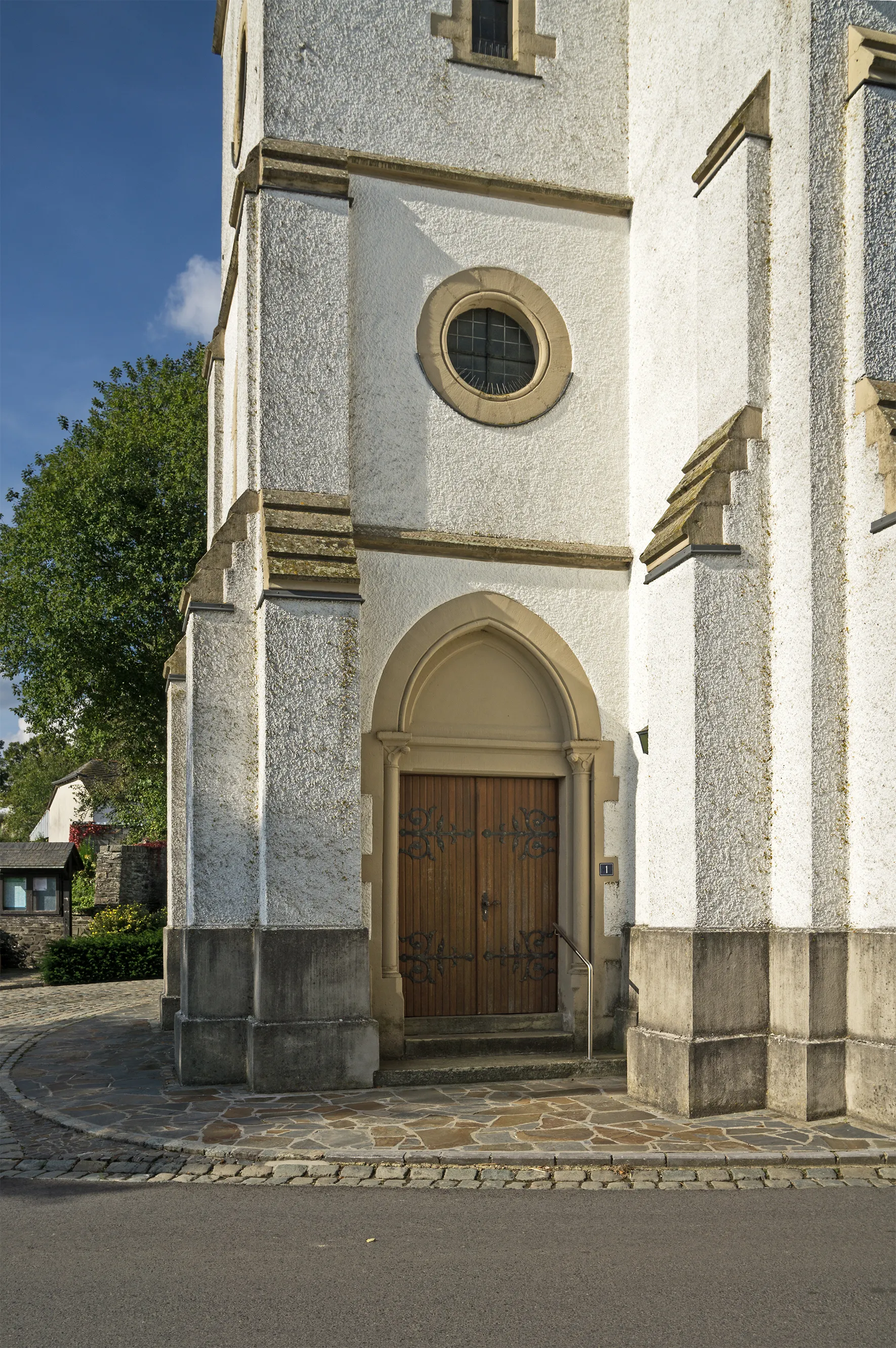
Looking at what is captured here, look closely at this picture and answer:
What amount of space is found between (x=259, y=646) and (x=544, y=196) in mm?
4967

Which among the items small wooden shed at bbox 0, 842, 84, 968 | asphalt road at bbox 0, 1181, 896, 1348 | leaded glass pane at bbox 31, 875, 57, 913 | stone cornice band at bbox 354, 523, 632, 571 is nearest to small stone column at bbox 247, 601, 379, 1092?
stone cornice band at bbox 354, 523, 632, 571

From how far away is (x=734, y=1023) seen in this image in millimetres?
7895

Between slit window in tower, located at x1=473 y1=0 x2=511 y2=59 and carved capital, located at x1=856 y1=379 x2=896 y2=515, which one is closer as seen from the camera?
carved capital, located at x1=856 y1=379 x2=896 y2=515

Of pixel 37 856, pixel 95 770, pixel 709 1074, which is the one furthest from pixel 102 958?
pixel 95 770

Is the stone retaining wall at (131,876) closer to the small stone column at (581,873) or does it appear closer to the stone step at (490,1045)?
the stone step at (490,1045)

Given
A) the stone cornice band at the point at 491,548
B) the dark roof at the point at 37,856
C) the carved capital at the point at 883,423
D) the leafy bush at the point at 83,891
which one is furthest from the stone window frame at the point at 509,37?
the leafy bush at the point at 83,891

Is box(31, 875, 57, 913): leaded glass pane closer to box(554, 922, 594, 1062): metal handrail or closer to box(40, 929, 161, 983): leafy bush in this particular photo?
box(40, 929, 161, 983): leafy bush

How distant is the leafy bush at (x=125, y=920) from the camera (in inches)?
771

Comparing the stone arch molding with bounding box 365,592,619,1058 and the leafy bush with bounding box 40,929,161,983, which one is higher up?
the stone arch molding with bounding box 365,592,619,1058

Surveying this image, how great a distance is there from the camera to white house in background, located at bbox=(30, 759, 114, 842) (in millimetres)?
36594

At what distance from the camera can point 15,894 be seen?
2088 cm

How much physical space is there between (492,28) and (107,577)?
14.2 metres

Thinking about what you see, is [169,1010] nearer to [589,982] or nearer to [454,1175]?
[589,982]

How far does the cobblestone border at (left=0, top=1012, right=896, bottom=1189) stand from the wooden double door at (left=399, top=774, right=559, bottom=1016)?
3.10 metres
